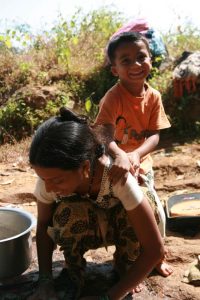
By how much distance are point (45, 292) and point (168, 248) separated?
0.81 meters

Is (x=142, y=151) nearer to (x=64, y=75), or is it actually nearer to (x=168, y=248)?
(x=168, y=248)

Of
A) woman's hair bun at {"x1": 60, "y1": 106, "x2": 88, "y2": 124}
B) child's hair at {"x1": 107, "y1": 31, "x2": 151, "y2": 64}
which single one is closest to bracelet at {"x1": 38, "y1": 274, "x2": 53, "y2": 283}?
woman's hair bun at {"x1": 60, "y1": 106, "x2": 88, "y2": 124}

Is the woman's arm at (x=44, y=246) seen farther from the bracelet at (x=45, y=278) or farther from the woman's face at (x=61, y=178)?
the woman's face at (x=61, y=178)

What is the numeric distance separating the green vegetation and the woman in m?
2.47

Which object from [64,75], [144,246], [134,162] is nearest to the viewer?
[144,246]

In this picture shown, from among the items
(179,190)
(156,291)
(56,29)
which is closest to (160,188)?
(179,190)

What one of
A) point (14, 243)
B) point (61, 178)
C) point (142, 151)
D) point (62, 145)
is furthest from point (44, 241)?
point (142, 151)

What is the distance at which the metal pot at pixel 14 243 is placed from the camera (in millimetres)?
1804

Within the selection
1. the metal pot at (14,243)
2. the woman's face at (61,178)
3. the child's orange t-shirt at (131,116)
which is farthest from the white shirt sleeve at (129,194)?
the child's orange t-shirt at (131,116)

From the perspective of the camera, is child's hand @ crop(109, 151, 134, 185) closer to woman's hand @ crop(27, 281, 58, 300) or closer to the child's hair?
woman's hand @ crop(27, 281, 58, 300)

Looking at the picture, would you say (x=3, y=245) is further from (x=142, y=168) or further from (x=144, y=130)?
(x=144, y=130)

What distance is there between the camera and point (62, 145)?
1.47 meters

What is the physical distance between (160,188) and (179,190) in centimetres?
16

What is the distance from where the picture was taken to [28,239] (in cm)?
191
